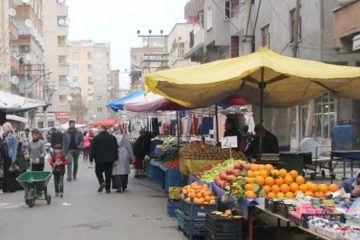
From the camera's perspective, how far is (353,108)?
80.9ft

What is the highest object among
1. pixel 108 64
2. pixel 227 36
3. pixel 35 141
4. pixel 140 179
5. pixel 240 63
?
pixel 108 64

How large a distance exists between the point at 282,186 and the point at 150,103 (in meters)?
9.35

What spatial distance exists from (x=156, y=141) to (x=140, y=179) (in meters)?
1.38

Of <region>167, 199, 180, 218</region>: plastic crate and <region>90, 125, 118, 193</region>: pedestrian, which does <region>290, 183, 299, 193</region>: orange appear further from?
<region>90, 125, 118, 193</region>: pedestrian

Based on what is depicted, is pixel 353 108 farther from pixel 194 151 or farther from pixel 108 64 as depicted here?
pixel 108 64

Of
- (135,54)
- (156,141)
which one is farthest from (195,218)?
(135,54)

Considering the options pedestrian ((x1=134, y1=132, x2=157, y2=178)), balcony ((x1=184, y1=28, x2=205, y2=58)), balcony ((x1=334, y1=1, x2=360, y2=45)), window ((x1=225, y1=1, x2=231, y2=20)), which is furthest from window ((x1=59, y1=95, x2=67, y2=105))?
balcony ((x1=334, y1=1, x2=360, y2=45))

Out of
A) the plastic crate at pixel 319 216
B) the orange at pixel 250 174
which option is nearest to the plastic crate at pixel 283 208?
the plastic crate at pixel 319 216

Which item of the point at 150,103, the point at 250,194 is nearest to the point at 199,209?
the point at 250,194

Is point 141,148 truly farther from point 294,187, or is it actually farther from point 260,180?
point 294,187

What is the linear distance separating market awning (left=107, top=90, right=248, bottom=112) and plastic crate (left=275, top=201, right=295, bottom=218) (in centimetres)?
872

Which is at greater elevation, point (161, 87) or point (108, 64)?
point (108, 64)

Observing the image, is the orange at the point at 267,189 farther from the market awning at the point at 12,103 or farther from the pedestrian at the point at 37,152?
the market awning at the point at 12,103

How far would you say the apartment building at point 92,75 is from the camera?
157 m
